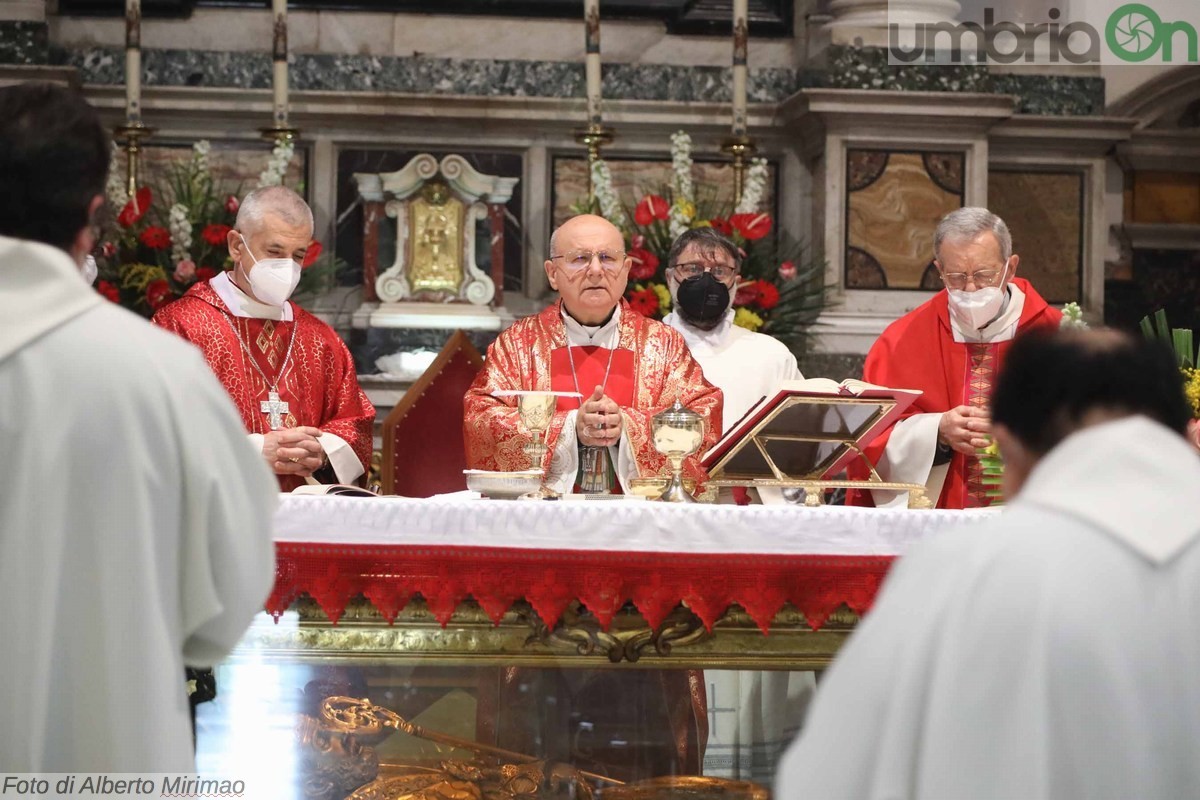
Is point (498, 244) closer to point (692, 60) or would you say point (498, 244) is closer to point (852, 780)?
point (692, 60)

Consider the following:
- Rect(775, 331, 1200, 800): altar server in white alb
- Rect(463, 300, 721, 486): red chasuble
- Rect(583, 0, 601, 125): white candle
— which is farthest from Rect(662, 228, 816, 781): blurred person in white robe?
Rect(775, 331, 1200, 800): altar server in white alb

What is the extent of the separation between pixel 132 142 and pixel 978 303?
314 centimetres

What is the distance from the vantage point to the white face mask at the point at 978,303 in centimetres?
491

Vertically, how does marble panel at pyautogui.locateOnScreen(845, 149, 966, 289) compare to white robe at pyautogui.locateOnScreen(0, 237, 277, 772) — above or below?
above

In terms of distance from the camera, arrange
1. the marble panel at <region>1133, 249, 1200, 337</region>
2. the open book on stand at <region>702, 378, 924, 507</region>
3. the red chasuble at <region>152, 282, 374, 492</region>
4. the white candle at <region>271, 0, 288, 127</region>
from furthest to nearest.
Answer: the marble panel at <region>1133, 249, 1200, 337</region> < the white candle at <region>271, 0, 288, 127</region> < the red chasuble at <region>152, 282, 374, 492</region> < the open book on stand at <region>702, 378, 924, 507</region>

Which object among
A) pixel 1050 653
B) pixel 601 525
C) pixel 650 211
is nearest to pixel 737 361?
pixel 650 211

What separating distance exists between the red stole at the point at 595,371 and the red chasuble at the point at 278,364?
2.00ft

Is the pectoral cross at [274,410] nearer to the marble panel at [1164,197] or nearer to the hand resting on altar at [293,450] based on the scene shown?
the hand resting on altar at [293,450]

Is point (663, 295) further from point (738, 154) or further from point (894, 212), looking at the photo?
point (894, 212)

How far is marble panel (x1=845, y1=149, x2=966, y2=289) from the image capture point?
6578 mm

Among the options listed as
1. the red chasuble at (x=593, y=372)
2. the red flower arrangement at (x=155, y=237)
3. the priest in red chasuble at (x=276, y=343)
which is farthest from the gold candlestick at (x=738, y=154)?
the red flower arrangement at (x=155, y=237)

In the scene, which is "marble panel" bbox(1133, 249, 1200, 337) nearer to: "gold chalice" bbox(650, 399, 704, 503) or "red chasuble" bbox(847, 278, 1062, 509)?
"red chasuble" bbox(847, 278, 1062, 509)

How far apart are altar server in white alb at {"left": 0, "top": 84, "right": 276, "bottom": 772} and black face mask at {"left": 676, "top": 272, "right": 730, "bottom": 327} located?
3301 millimetres

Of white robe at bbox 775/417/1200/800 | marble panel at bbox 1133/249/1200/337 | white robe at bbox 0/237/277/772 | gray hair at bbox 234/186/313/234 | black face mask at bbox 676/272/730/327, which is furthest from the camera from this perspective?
marble panel at bbox 1133/249/1200/337
